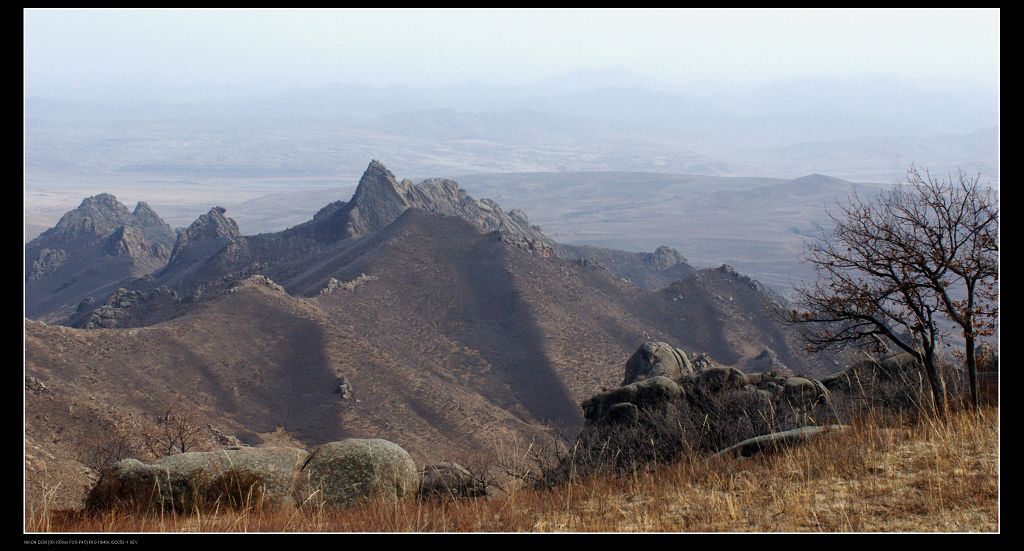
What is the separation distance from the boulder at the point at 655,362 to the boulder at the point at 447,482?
23906 millimetres

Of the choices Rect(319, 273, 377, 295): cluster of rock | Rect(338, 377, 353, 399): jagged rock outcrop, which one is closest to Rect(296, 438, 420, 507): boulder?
Rect(338, 377, 353, 399): jagged rock outcrop

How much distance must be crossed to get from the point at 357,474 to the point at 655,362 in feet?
91.9

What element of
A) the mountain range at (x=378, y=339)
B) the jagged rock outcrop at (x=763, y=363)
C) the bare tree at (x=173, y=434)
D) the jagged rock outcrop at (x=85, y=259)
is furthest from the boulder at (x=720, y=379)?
the jagged rock outcrop at (x=85, y=259)

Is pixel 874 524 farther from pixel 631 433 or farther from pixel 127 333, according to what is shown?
pixel 127 333

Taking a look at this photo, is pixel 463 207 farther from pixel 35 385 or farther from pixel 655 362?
pixel 35 385

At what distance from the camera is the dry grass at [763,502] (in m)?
9.09

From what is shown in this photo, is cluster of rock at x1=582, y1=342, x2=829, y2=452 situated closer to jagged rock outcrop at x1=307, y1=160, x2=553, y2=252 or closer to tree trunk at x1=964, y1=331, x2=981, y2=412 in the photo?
tree trunk at x1=964, y1=331, x2=981, y2=412

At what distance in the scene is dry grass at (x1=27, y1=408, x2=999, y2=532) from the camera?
9.09m

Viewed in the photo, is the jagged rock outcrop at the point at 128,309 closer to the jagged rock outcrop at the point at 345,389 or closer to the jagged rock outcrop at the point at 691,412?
the jagged rock outcrop at the point at 345,389

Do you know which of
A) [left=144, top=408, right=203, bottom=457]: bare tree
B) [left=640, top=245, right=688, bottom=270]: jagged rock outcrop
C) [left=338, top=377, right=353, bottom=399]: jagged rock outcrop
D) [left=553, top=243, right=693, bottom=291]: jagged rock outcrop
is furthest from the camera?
[left=640, top=245, right=688, bottom=270]: jagged rock outcrop

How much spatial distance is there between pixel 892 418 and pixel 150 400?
39.0 meters

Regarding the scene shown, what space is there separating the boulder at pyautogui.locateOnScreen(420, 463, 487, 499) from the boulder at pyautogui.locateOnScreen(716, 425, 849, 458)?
405cm
